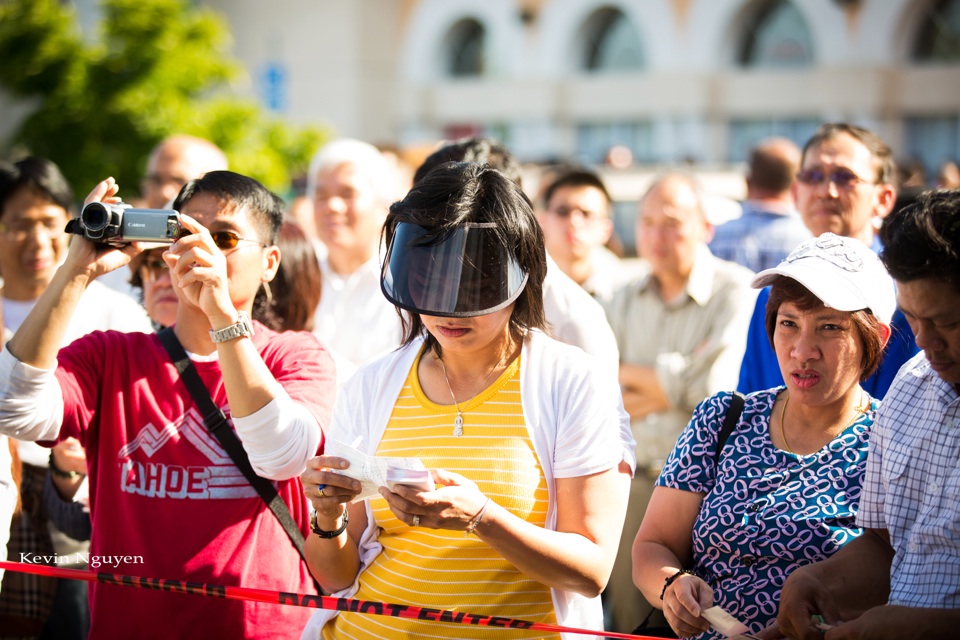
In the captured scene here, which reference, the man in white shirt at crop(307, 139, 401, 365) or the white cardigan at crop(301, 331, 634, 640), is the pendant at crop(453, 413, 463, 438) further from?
the man in white shirt at crop(307, 139, 401, 365)

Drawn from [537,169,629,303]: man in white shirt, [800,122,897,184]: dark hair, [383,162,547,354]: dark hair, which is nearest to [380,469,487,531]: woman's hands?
[383,162,547,354]: dark hair

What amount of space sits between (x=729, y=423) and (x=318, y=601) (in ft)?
3.95

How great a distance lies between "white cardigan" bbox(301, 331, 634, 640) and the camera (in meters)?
2.69

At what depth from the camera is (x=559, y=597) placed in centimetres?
271

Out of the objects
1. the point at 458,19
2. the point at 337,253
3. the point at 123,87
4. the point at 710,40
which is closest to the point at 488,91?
the point at 458,19

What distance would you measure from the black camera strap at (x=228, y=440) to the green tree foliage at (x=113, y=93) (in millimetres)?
14977

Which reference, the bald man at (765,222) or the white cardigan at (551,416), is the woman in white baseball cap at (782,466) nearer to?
the white cardigan at (551,416)

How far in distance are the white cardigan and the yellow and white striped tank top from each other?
38 mm

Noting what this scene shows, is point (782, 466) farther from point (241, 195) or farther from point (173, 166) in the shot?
point (173, 166)

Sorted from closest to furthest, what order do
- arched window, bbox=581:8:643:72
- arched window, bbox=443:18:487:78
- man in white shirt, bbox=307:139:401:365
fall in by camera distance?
man in white shirt, bbox=307:139:401:365, arched window, bbox=581:8:643:72, arched window, bbox=443:18:487:78

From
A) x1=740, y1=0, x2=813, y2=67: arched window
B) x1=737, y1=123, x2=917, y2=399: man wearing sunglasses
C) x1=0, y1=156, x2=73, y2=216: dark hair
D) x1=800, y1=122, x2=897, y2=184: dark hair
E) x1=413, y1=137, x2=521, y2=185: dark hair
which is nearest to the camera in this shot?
x1=413, y1=137, x2=521, y2=185: dark hair

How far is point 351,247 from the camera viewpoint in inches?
212

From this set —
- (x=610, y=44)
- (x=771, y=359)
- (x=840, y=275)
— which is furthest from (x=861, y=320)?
(x=610, y=44)

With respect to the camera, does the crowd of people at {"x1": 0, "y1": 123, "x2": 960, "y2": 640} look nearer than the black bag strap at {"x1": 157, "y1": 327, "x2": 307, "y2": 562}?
Yes
